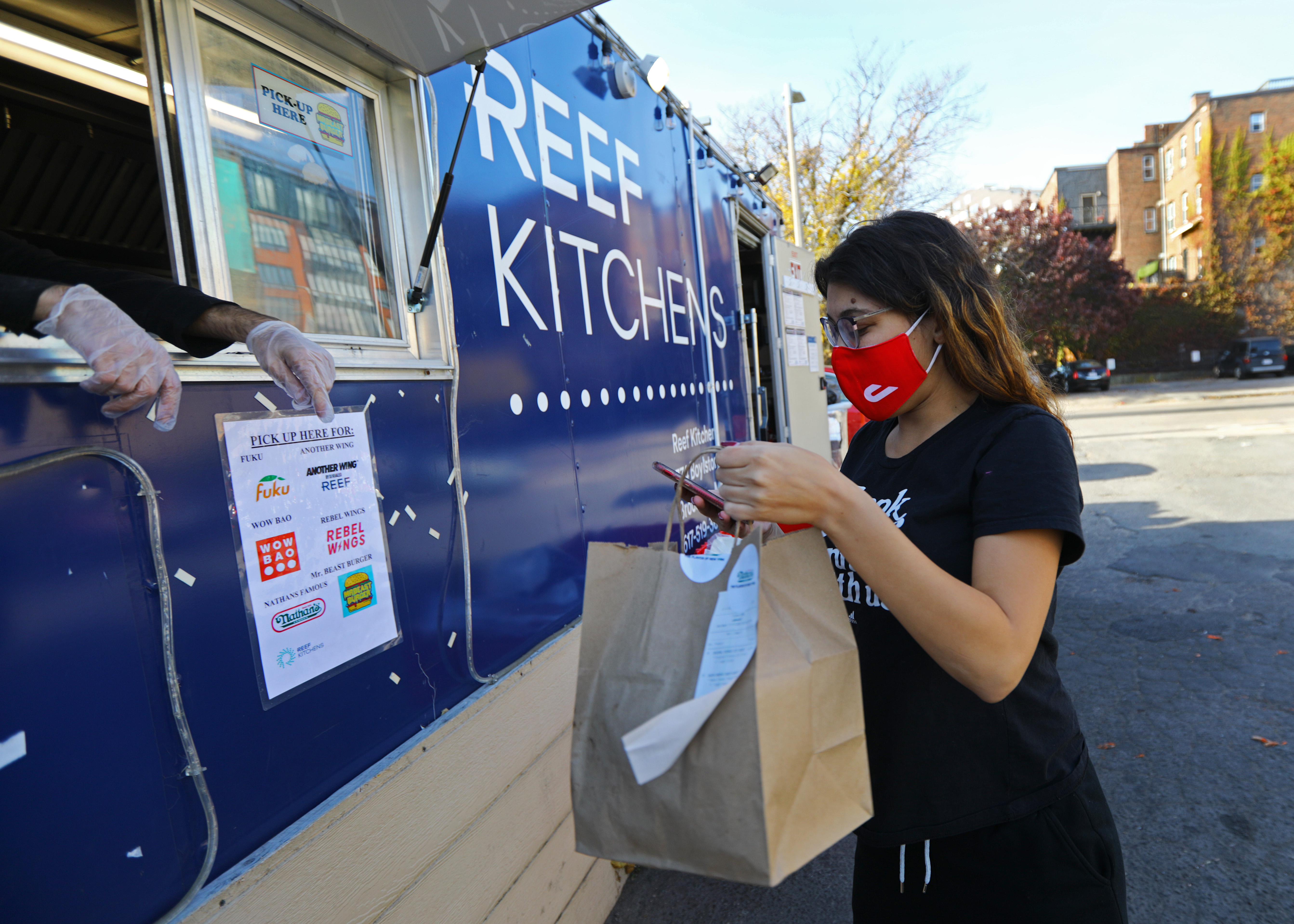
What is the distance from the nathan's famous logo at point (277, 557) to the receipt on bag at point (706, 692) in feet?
2.68

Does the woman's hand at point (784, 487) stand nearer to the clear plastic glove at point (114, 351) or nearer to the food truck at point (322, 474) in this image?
the food truck at point (322, 474)

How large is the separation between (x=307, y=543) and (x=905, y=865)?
1.35 metres

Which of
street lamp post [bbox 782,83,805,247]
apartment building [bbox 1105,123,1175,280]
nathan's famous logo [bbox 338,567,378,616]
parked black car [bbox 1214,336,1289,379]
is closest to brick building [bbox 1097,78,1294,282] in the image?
apartment building [bbox 1105,123,1175,280]

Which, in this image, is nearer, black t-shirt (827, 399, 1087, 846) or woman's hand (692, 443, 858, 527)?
woman's hand (692, 443, 858, 527)

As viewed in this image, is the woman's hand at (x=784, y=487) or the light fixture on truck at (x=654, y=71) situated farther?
the light fixture on truck at (x=654, y=71)

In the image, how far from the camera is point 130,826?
3.83ft

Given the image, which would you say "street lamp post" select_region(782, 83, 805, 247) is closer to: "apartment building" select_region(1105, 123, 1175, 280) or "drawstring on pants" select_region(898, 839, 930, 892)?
"drawstring on pants" select_region(898, 839, 930, 892)

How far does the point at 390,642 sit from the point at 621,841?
0.87m

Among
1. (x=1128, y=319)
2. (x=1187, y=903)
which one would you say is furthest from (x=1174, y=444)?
(x=1128, y=319)

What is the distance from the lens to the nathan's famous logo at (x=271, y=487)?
1.43 meters

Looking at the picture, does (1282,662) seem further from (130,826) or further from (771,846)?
(130,826)

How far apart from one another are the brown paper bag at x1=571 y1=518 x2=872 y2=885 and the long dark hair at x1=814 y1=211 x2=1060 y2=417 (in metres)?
0.51

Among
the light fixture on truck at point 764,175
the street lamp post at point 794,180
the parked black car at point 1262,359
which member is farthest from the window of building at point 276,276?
the parked black car at point 1262,359

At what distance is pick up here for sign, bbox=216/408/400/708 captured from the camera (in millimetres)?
1408
